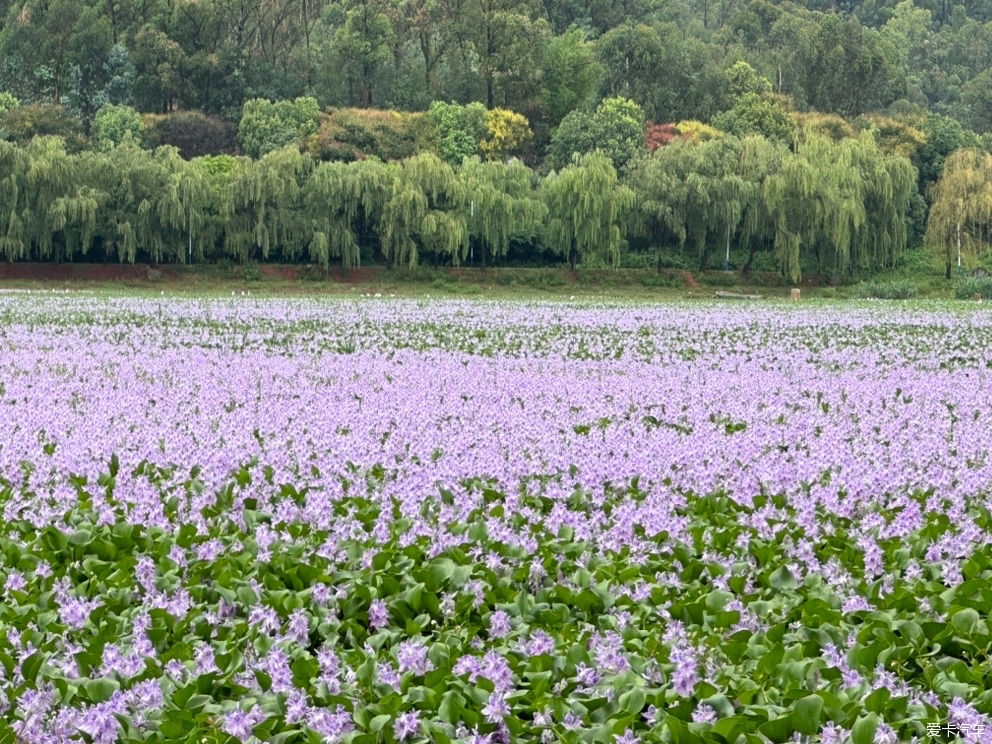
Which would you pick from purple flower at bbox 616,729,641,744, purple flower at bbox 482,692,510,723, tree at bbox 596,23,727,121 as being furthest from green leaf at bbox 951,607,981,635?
tree at bbox 596,23,727,121

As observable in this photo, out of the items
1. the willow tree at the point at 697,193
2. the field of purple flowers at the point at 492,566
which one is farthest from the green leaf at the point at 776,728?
the willow tree at the point at 697,193

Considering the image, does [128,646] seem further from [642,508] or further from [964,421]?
[964,421]

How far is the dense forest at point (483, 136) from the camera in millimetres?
49000

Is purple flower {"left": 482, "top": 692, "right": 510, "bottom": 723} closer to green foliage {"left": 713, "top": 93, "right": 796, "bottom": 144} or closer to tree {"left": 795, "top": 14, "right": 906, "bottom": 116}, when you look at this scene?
green foliage {"left": 713, "top": 93, "right": 796, "bottom": 144}

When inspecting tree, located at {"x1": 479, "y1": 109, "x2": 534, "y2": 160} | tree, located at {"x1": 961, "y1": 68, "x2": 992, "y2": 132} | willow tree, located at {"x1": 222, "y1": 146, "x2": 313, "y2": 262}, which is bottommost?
willow tree, located at {"x1": 222, "y1": 146, "x2": 313, "y2": 262}

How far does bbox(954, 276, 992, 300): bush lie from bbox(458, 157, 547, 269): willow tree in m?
17.0

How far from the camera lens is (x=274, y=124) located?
69.5 m

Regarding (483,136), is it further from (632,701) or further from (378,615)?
(632,701)

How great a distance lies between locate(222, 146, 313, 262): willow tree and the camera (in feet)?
161

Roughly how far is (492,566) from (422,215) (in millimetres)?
44977

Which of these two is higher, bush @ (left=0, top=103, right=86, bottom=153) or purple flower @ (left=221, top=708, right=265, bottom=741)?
bush @ (left=0, top=103, right=86, bottom=153)

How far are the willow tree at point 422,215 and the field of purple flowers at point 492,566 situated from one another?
3821 cm

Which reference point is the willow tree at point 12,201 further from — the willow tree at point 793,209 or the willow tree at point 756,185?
the willow tree at point 793,209

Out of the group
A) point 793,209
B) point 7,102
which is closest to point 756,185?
point 793,209
